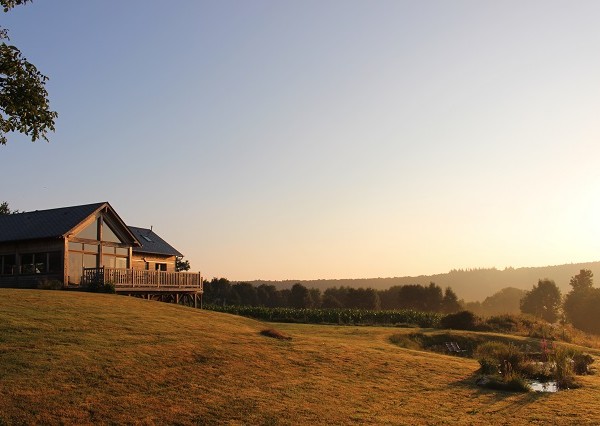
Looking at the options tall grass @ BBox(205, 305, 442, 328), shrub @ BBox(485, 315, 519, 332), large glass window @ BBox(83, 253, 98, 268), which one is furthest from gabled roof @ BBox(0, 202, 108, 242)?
→ shrub @ BBox(485, 315, 519, 332)

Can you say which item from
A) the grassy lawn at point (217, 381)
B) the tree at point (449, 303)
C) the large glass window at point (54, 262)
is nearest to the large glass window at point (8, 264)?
the large glass window at point (54, 262)

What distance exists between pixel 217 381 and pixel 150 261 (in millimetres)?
36652

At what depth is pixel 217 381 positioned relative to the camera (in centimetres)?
1831

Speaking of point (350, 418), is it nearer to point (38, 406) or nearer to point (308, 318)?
point (38, 406)

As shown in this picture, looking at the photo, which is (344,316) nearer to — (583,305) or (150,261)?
(150,261)

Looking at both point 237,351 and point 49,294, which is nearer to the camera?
point 237,351

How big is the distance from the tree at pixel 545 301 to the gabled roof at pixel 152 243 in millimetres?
98708

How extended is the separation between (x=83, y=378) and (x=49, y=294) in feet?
58.4

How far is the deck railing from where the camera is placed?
132ft

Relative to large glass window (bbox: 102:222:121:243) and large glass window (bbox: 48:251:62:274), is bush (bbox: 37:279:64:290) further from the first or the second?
large glass window (bbox: 102:222:121:243)

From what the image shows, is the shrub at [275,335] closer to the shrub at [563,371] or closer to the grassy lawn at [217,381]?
the grassy lawn at [217,381]

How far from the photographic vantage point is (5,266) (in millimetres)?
42656

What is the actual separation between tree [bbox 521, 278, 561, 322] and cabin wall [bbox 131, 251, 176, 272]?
98.4m

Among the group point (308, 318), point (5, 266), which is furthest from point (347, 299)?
point (5, 266)
